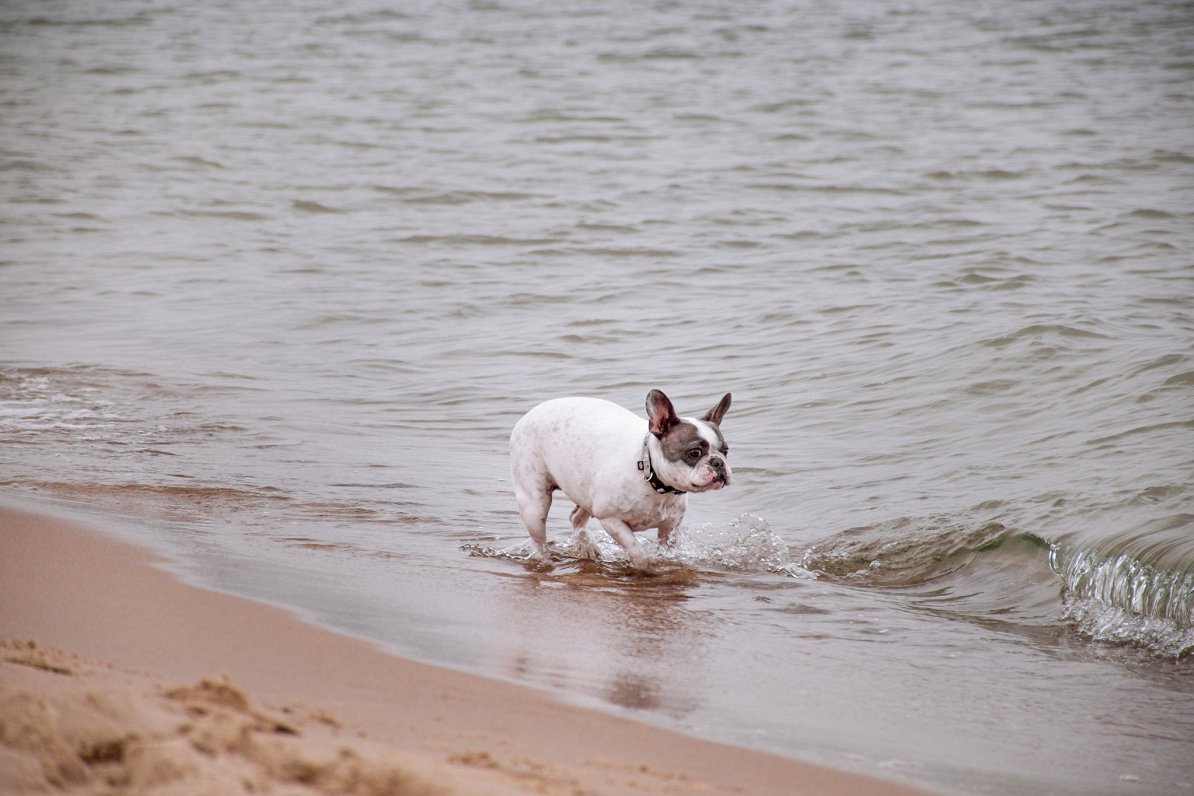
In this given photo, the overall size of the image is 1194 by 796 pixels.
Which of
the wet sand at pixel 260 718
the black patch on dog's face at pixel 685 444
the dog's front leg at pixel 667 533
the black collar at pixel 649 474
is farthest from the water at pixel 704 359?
the black patch on dog's face at pixel 685 444

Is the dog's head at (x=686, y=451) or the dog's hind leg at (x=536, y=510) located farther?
the dog's hind leg at (x=536, y=510)

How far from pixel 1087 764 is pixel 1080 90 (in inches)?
882

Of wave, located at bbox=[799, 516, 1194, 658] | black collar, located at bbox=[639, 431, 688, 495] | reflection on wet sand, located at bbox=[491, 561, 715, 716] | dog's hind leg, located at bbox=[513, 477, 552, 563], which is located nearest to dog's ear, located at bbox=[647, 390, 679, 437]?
black collar, located at bbox=[639, 431, 688, 495]

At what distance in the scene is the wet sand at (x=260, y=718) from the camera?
10.3 ft

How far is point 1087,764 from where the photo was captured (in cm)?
446

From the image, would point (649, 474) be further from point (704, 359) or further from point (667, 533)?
point (704, 359)

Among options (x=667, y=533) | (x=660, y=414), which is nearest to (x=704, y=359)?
(x=667, y=533)

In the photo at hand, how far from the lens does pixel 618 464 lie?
22.5 feet

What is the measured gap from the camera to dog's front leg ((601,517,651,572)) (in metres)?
6.93

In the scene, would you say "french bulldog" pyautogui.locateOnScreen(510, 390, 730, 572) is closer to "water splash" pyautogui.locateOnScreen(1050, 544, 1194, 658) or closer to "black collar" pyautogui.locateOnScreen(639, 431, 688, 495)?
"black collar" pyautogui.locateOnScreen(639, 431, 688, 495)

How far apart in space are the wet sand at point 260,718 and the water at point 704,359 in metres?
0.31

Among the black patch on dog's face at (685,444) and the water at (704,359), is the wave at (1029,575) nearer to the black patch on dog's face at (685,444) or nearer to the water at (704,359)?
the water at (704,359)

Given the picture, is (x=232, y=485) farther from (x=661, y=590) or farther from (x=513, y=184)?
(x=513, y=184)

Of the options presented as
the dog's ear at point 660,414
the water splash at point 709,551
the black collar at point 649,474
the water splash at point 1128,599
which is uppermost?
the dog's ear at point 660,414
